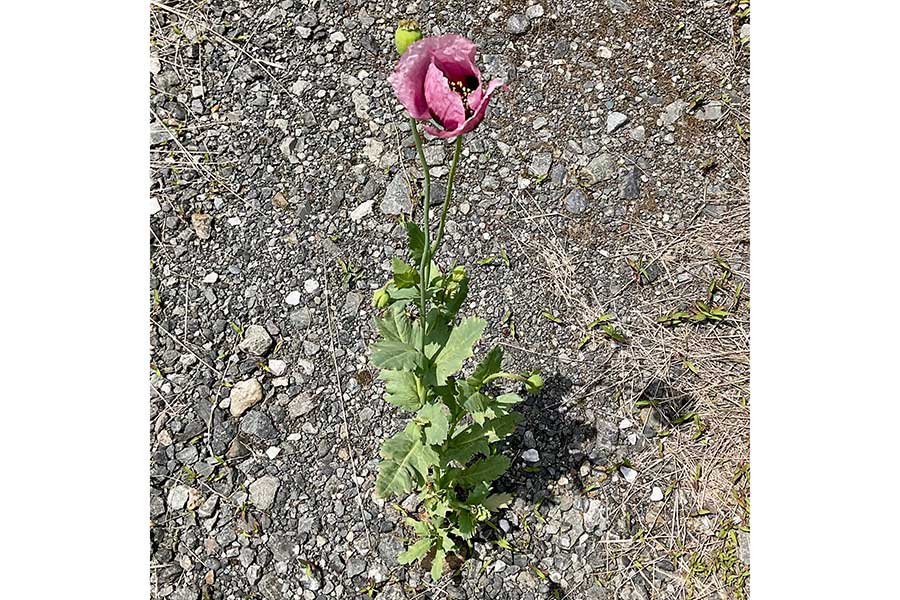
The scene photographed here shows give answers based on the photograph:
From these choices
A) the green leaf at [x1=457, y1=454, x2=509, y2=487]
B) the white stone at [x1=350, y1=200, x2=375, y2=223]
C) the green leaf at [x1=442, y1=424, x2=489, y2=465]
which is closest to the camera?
the green leaf at [x1=442, y1=424, x2=489, y2=465]

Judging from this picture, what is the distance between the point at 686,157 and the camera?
2.61m

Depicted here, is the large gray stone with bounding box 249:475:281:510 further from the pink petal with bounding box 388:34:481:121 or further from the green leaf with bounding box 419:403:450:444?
the pink petal with bounding box 388:34:481:121

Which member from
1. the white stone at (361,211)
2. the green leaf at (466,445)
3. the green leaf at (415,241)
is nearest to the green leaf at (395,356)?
the green leaf at (415,241)

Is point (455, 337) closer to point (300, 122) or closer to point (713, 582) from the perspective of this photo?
point (713, 582)

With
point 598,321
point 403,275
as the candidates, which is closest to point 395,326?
point 403,275

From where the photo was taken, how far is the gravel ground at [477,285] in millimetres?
2201

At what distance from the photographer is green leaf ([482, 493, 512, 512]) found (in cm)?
219

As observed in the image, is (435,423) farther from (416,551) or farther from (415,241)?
(416,551)

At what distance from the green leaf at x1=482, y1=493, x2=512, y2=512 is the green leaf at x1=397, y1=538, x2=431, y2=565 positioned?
0.67ft

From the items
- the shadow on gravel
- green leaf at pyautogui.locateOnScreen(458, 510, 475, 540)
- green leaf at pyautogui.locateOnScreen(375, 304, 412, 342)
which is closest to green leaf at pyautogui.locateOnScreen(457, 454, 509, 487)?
green leaf at pyautogui.locateOnScreen(458, 510, 475, 540)

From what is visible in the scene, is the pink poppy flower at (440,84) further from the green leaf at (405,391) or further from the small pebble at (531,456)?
the small pebble at (531,456)

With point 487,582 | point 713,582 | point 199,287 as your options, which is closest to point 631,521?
point 713,582

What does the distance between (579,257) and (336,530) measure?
1050mm

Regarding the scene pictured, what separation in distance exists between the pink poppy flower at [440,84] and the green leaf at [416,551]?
1.11 m
